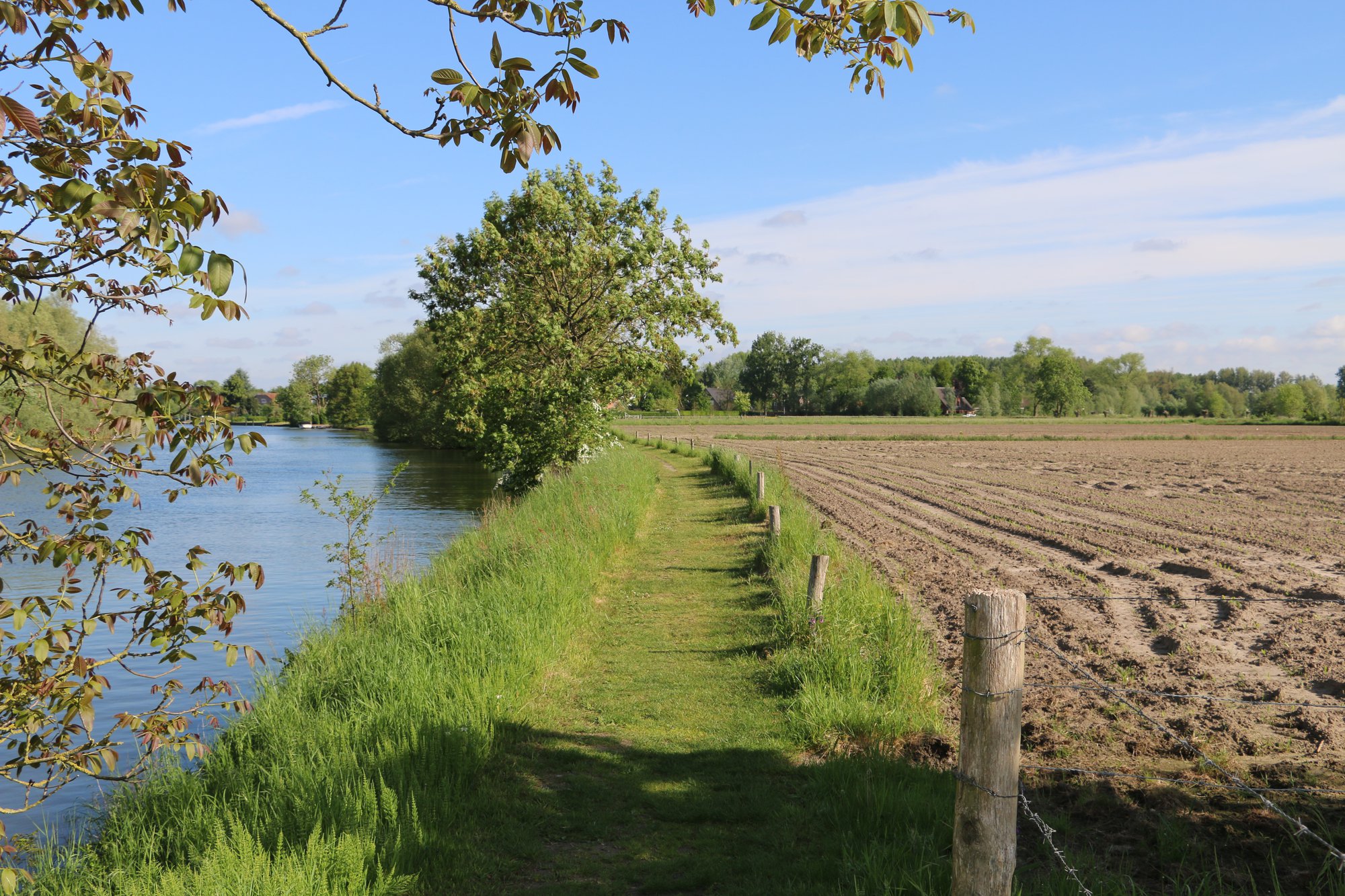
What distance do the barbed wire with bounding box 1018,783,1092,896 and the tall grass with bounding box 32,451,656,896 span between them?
10.1 ft

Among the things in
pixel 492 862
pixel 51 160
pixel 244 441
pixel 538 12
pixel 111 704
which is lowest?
pixel 111 704

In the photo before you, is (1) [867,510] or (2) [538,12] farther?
(1) [867,510]

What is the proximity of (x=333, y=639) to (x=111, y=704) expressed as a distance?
3.53 meters

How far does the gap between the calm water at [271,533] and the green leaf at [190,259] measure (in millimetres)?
6395

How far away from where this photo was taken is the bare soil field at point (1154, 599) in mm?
6812

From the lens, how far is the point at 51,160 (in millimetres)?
2600

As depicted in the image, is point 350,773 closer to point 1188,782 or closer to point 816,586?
point 816,586

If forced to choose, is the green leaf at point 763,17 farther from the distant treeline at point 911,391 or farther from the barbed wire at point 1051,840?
the distant treeline at point 911,391

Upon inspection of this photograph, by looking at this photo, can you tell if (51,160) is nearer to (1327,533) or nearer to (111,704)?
(111,704)

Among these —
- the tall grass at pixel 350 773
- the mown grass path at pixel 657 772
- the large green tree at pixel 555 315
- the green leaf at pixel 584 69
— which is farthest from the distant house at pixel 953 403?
the green leaf at pixel 584 69

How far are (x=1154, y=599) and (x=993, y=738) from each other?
25.9ft

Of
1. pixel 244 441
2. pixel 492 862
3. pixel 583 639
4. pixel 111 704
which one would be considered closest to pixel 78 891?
pixel 492 862

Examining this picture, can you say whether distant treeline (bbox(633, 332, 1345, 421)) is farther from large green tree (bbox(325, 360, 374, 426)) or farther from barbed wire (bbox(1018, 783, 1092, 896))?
barbed wire (bbox(1018, 783, 1092, 896))

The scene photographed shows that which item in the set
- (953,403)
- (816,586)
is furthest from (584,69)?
(953,403)
